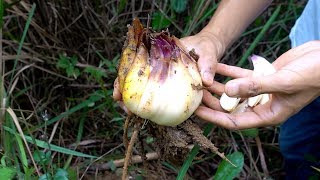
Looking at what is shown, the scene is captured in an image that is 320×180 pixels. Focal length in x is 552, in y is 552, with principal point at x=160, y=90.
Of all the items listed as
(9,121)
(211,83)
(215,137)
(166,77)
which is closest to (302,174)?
(215,137)

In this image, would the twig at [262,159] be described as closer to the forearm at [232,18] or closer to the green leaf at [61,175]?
the forearm at [232,18]

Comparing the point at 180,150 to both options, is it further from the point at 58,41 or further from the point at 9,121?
the point at 58,41

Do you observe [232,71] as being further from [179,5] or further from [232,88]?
[179,5]

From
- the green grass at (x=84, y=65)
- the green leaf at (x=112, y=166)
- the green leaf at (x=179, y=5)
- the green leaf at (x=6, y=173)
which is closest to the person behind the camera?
the green leaf at (x=6, y=173)

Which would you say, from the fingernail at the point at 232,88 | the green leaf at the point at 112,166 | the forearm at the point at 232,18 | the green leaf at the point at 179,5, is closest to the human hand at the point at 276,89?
the fingernail at the point at 232,88

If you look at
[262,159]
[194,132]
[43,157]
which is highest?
[194,132]

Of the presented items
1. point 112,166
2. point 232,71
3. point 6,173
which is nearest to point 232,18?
point 232,71
